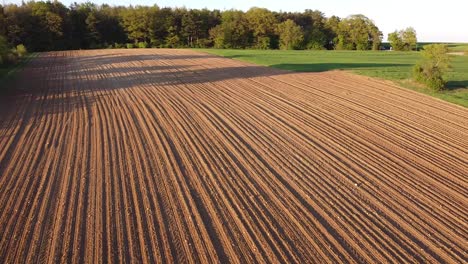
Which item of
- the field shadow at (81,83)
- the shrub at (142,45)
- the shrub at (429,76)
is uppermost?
the shrub at (429,76)

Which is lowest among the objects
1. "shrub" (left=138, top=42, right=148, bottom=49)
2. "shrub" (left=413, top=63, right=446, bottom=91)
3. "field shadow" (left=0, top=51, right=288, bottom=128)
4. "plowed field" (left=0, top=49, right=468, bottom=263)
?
"shrub" (left=138, top=42, right=148, bottom=49)

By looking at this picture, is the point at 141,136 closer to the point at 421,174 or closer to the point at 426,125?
the point at 421,174

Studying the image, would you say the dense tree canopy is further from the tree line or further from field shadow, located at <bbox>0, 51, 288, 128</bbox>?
field shadow, located at <bbox>0, 51, 288, 128</bbox>

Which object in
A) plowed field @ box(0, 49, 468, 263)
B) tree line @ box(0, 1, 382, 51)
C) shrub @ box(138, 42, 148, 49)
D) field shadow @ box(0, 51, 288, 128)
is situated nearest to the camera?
plowed field @ box(0, 49, 468, 263)

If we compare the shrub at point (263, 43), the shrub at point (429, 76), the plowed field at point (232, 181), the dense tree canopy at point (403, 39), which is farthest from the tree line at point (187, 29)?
the plowed field at point (232, 181)

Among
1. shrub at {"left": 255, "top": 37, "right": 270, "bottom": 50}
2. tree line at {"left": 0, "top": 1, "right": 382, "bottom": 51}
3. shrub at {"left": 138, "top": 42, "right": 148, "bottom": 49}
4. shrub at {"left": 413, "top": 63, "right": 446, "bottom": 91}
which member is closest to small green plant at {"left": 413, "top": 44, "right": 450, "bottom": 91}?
shrub at {"left": 413, "top": 63, "right": 446, "bottom": 91}

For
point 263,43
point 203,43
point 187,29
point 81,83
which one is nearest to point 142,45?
point 187,29

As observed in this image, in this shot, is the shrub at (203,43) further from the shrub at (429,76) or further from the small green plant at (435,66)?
the small green plant at (435,66)
